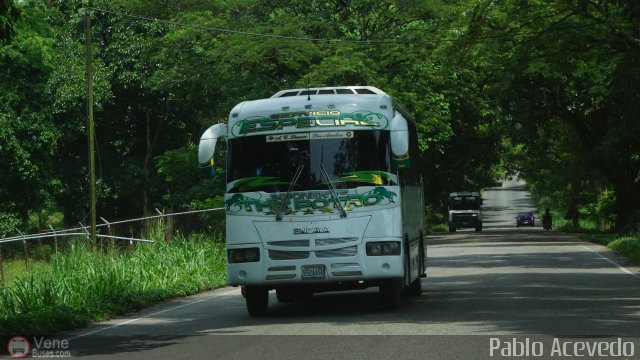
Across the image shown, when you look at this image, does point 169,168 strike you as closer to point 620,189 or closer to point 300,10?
point 300,10

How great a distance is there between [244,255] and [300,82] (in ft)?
77.3

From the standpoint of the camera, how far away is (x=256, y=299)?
16688 mm

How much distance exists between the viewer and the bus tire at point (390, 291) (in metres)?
16.4

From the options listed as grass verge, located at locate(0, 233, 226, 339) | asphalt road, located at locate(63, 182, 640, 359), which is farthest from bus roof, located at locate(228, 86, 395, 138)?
grass verge, located at locate(0, 233, 226, 339)

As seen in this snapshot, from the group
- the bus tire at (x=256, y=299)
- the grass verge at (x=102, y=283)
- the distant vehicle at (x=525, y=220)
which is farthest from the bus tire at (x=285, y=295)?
the distant vehicle at (x=525, y=220)

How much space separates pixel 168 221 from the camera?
28.2 m

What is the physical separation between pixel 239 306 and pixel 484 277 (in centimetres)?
693

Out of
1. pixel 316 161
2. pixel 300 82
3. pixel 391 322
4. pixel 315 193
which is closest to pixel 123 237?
pixel 316 161

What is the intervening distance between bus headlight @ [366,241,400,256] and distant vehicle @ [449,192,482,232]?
60419mm

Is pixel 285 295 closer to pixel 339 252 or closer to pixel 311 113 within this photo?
pixel 339 252

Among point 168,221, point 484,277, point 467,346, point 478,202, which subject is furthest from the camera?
point 478,202

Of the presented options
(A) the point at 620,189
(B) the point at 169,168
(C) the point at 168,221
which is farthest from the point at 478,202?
(C) the point at 168,221

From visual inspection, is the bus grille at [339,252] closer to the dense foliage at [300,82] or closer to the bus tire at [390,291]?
the bus tire at [390,291]

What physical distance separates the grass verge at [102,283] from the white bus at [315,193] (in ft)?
8.08
